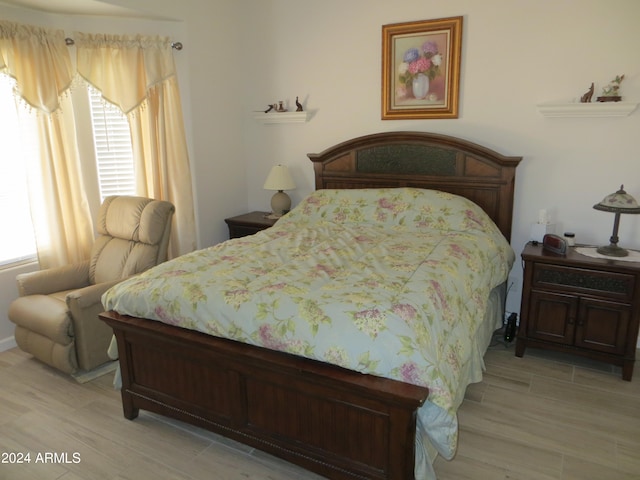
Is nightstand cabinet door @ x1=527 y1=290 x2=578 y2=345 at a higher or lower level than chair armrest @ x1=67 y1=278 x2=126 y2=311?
lower

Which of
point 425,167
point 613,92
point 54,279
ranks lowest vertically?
point 54,279

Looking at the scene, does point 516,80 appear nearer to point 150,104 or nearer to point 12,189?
point 150,104

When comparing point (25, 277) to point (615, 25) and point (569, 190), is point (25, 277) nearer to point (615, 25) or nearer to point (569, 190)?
point (569, 190)

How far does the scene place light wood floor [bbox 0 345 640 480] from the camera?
6.91 feet

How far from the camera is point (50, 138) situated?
3404mm

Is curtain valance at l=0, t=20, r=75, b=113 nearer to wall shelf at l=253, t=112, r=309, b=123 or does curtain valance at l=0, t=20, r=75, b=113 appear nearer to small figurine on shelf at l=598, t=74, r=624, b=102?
wall shelf at l=253, t=112, r=309, b=123

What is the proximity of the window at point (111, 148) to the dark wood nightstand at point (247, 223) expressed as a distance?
927 millimetres

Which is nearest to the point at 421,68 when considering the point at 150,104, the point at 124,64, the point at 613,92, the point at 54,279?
the point at 613,92

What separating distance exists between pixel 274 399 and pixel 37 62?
299 cm

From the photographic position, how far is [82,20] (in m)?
3.56

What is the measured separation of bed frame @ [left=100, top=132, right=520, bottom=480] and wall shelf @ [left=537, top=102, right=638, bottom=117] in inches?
94.8

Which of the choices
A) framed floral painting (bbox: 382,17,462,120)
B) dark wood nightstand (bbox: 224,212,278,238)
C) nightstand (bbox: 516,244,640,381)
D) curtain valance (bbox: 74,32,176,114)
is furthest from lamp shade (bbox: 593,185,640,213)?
curtain valance (bbox: 74,32,176,114)

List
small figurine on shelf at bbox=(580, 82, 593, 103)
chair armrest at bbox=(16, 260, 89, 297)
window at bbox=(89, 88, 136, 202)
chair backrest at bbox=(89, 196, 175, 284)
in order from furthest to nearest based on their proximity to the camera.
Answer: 1. window at bbox=(89, 88, 136, 202)
2. chair backrest at bbox=(89, 196, 175, 284)
3. chair armrest at bbox=(16, 260, 89, 297)
4. small figurine on shelf at bbox=(580, 82, 593, 103)

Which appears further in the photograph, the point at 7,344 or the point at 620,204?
the point at 7,344
